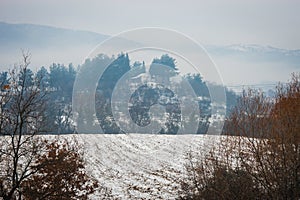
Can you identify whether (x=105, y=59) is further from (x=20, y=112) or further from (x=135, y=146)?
(x=20, y=112)

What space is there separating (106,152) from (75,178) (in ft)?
53.1

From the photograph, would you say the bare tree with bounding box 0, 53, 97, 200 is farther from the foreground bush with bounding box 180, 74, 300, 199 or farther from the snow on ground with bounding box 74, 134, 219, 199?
the snow on ground with bounding box 74, 134, 219, 199

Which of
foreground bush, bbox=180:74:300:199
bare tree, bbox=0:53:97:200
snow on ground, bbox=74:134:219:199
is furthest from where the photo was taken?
snow on ground, bbox=74:134:219:199

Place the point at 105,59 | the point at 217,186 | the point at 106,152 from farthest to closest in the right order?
the point at 105,59
the point at 106,152
the point at 217,186

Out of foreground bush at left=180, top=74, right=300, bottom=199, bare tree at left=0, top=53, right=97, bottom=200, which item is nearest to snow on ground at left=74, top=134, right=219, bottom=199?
foreground bush at left=180, top=74, right=300, bottom=199

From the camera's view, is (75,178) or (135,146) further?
(135,146)

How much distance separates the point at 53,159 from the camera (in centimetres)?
1213

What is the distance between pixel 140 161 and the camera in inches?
1053

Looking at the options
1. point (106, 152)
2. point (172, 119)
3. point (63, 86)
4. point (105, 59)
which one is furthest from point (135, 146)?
point (63, 86)

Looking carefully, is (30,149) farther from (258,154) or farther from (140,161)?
(140,161)

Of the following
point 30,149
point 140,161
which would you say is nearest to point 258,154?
point 30,149

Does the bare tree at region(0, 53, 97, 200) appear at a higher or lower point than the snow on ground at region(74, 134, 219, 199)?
higher

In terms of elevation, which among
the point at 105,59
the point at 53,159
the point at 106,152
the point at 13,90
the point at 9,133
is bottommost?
the point at 106,152

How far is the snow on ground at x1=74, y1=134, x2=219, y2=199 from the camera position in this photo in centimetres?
2000
